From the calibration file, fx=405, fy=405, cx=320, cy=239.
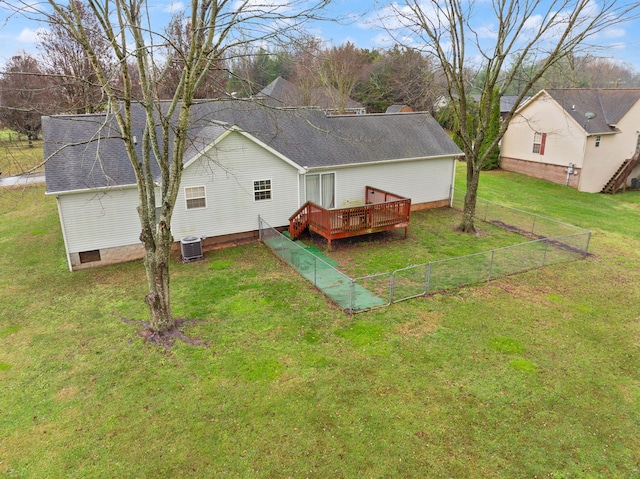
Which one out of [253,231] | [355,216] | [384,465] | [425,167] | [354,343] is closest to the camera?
[384,465]

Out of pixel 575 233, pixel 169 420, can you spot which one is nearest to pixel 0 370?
pixel 169 420

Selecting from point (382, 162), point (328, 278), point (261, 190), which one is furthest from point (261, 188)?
point (382, 162)

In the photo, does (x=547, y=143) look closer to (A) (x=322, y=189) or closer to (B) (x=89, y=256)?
(A) (x=322, y=189)

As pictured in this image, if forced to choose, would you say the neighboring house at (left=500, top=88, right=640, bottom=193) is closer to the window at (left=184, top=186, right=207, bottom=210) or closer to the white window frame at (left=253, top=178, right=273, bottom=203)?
the white window frame at (left=253, top=178, right=273, bottom=203)

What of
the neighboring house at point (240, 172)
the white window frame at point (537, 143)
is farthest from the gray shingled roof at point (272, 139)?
the white window frame at point (537, 143)

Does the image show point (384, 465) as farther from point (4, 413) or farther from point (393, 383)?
point (4, 413)
